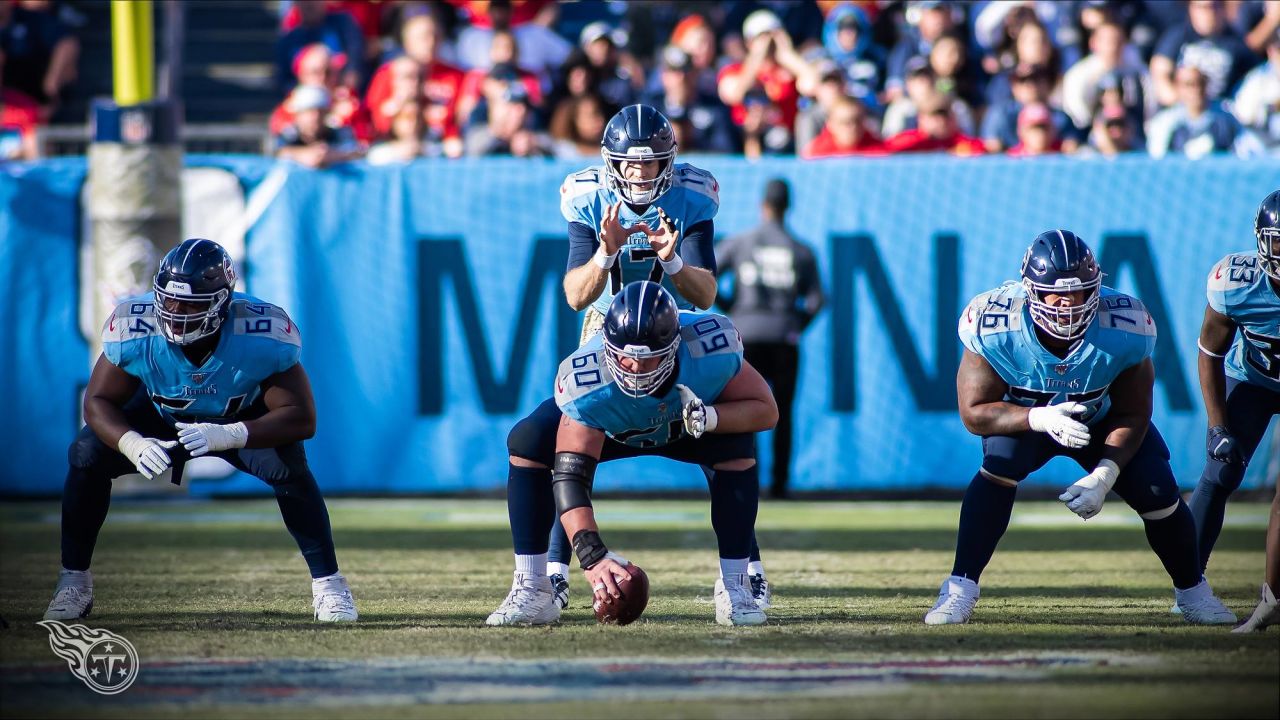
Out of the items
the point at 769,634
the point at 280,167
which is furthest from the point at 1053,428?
the point at 280,167


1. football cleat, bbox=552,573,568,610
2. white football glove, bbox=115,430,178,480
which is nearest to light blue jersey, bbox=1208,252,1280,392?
football cleat, bbox=552,573,568,610

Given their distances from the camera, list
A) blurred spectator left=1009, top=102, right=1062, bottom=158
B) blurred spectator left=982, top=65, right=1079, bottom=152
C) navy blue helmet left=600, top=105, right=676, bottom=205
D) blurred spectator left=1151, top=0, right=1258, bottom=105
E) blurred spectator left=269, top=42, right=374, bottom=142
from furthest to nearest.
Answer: blurred spectator left=1151, top=0, right=1258, bottom=105, blurred spectator left=269, top=42, right=374, bottom=142, blurred spectator left=982, top=65, right=1079, bottom=152, blurred spectator left=1009, top=102, right=1062, bottom=158, navy blue helmet left=600, top=105, right=676, bottom=205

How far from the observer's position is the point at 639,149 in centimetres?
638

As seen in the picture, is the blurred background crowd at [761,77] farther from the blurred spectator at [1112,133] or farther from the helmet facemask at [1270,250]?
the helmet facemask at [1270,250]

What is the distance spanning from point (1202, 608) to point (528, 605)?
2.57m

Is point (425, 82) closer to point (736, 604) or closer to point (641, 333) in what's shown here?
point (641, 333)

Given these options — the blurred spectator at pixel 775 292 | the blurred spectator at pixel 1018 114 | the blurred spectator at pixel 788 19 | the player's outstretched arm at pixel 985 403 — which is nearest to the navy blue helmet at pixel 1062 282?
the player's outstretched arm at pixel 985 403

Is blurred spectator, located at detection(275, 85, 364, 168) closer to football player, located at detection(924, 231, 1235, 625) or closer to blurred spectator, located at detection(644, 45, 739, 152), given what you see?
blurred spectator, located at detection(644, 45, 739, 152)

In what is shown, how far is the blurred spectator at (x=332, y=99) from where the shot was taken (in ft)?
40.7

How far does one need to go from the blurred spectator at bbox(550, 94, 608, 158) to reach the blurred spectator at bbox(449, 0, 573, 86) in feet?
4.01

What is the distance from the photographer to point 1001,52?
1347 centimetres

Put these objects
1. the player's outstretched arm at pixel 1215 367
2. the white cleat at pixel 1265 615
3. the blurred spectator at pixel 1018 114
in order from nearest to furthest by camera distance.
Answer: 1. the white cleat at pixel 1265 615
2. the player's outstretched arm at pixel 1215 367
3. the blurred spectator at pixel 1018 114

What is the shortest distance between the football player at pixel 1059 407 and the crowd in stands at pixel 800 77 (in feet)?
17.6

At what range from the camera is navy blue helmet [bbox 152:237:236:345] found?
617 centimetres
